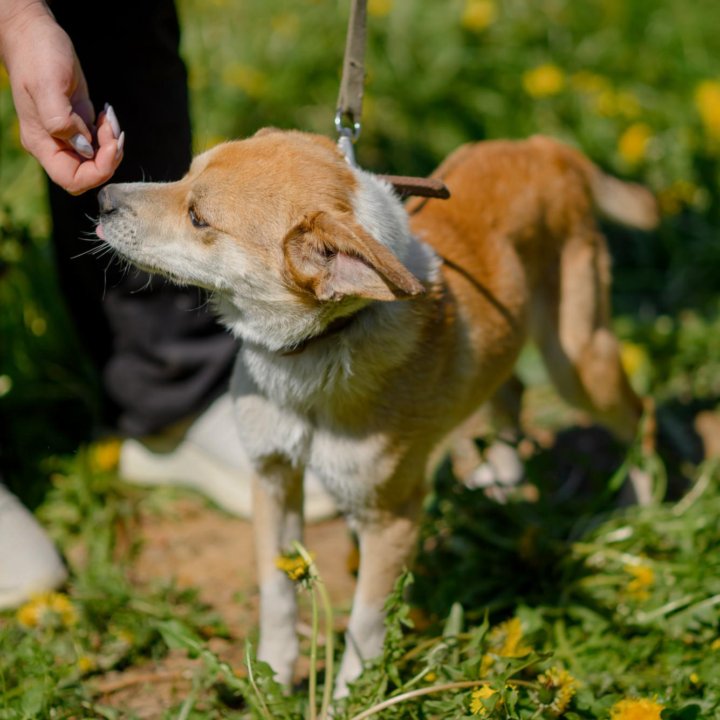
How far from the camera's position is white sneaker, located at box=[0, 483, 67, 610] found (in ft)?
10.1

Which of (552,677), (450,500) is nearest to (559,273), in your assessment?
(450,500)

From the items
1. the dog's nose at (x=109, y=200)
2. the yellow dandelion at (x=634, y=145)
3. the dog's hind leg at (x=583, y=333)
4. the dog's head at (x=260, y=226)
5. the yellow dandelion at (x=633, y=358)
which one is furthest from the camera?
the yellow dandelion at (x=634, y=145)

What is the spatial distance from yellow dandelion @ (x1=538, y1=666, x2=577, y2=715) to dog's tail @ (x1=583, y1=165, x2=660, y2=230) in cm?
194

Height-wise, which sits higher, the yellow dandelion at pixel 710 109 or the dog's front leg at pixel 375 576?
the yellow dandelion at pixel 710 109

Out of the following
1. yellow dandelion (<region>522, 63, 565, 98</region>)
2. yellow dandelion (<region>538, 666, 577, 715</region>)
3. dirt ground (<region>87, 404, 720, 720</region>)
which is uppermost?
yellow dandelion (<region>522, 63, 565, 98</region>)

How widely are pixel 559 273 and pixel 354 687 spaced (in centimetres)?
164

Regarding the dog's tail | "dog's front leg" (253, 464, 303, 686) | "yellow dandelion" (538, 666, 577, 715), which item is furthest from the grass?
the dog's tail

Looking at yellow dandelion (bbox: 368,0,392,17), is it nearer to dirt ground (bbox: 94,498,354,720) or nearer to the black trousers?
the black trousers

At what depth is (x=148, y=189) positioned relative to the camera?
99.1 inches

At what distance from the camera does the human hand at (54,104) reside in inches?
83.4

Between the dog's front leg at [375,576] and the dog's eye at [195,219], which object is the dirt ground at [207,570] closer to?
the dog's front leg at [375,576]

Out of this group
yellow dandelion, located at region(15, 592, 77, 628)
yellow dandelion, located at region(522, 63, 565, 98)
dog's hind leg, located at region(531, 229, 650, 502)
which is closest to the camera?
yellow dandelion, located at region(15, 592, 77, 628)

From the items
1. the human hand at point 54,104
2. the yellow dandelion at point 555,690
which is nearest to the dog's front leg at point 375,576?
the yellow dandelion at point 555,690

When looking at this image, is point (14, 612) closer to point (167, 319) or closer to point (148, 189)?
point (167, 319)
